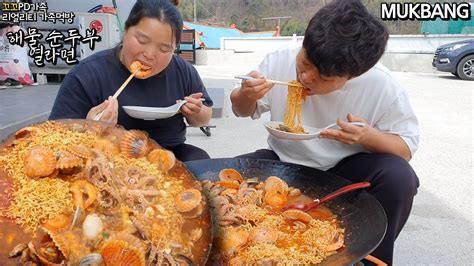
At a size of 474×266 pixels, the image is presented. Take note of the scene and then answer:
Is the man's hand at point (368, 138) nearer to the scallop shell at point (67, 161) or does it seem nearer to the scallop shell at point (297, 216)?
the scallop shell at point (297, 216)

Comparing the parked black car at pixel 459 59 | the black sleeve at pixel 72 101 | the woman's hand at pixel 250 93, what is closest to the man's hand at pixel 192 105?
the woman's hand at pixel 250 93

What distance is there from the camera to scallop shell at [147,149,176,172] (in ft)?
4.33

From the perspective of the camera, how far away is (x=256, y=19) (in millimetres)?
46812

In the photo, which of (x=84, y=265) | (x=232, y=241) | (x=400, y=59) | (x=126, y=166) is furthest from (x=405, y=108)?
(x=400, y=59)

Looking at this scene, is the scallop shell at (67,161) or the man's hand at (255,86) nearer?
the scallop shell at (67,161)

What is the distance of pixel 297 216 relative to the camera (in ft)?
5.53

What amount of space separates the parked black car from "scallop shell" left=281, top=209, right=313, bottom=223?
14.4 m

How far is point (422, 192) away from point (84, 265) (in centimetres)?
424

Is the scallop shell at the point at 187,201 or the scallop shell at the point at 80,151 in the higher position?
the scallop shell at the point at 80,151

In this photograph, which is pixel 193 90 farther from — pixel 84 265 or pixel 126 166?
pixel 84 265

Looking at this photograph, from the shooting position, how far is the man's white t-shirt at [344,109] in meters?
2.24

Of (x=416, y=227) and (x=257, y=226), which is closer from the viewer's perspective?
(x=257, y=226)

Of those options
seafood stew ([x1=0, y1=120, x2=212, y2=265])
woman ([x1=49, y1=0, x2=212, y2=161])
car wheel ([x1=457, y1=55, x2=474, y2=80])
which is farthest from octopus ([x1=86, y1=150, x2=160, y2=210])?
car wheel ([x1=457, y1=55, x2=474, y2=80])

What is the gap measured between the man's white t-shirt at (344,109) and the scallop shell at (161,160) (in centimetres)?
121
